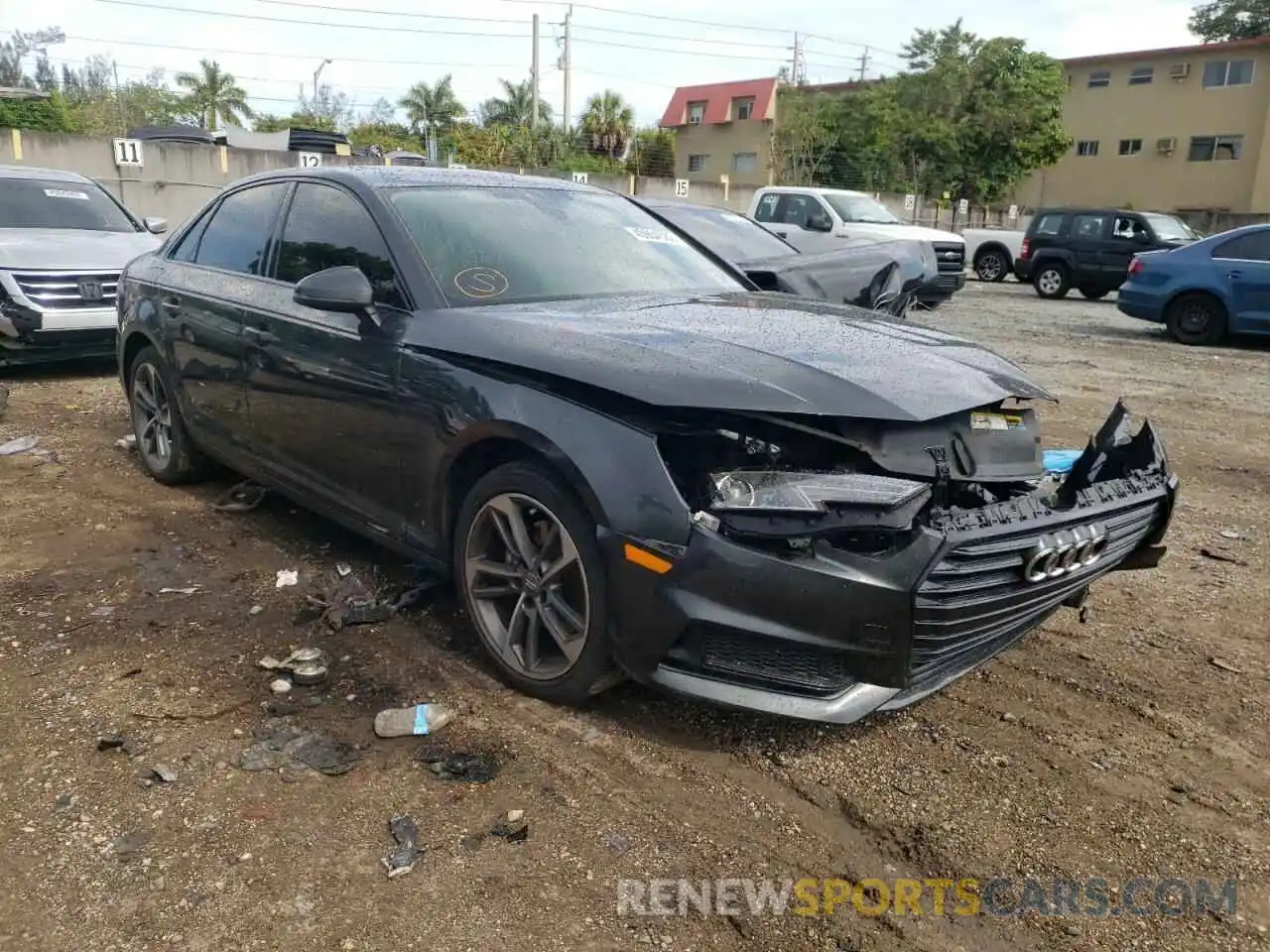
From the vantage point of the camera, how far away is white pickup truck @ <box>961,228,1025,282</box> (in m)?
21.9

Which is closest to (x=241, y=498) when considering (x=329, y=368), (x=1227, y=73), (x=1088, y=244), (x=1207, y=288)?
(x=329, y=368)

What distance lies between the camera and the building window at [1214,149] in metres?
38.0

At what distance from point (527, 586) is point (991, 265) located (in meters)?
21.8

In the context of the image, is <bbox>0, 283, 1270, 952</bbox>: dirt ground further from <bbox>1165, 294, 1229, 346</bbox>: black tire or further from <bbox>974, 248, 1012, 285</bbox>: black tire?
<bbox>974, 248, 1012, 285</bbox>: black tire

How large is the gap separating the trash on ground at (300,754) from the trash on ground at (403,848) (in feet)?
1.03

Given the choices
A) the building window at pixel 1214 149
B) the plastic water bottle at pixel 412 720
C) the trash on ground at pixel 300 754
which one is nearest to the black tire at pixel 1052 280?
the plastic water bottle at pixel 412 720

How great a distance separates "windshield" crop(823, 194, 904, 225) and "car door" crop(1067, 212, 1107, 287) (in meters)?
4.14

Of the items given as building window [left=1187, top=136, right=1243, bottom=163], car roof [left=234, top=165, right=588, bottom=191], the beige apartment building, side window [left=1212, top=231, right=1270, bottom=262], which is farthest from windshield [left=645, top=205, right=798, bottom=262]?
building window [left=1187, top=136, right=1243, bottom=163]

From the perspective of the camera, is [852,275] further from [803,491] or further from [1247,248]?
[1247,248]

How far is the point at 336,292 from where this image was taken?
10.8 ft

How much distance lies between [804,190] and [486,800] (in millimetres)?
15564

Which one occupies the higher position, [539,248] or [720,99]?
[720,99]

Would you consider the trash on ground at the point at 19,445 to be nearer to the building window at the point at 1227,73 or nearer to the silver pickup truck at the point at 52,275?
the silver pickup truck at the point at 52,275

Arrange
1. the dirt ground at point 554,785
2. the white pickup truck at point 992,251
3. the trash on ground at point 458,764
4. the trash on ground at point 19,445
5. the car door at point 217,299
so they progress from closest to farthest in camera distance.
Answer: the dirt ground at point 554,785 < the trash on ground at point 458,764 < the car door at point 217,299 < the trash on ground at point 19,445 < the white pickup truck at point 992,251
